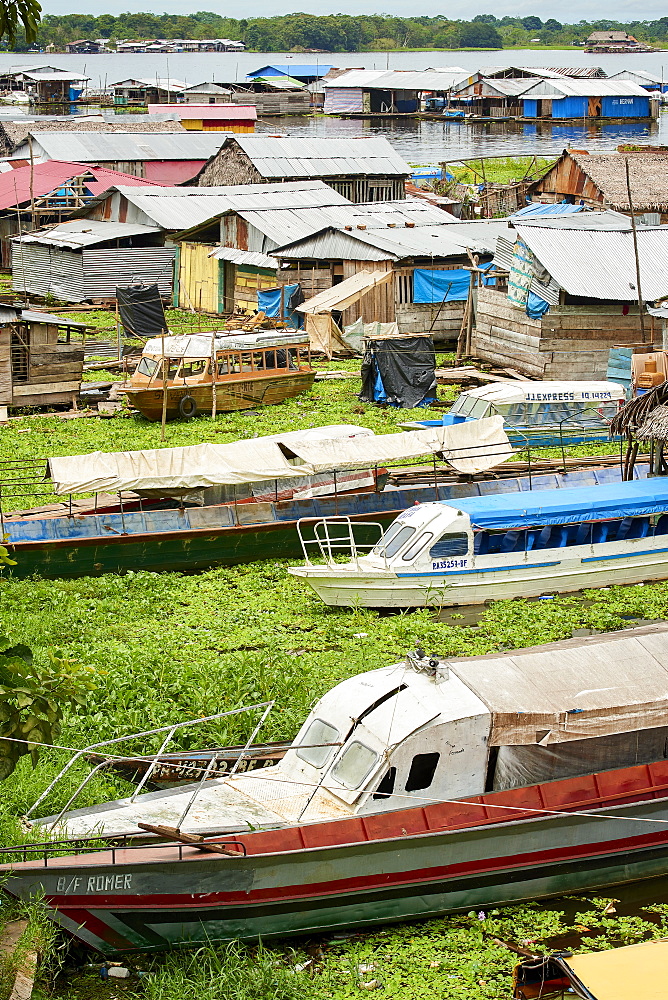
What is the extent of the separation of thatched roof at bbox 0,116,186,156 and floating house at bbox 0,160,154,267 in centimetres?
1281

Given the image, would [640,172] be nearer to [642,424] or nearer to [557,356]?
[557,356]

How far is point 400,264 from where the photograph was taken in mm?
34812

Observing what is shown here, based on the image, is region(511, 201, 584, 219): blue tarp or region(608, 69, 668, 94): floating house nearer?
region(511, 201, 584, 219): blue tarp

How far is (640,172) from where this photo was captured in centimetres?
4450

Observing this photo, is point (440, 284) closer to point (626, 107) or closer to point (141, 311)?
point (141, 311)

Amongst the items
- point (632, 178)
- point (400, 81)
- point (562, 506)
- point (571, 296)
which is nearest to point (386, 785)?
point (562, 506)

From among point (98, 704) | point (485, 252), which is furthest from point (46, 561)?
point (485, 252)

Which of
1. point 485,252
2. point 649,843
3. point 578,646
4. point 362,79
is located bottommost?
point 649,843

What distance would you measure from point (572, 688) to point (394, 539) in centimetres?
647

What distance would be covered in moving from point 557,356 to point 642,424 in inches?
427

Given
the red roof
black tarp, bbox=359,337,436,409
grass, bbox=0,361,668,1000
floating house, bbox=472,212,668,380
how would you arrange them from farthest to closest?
the red roof
floating house, bbox=472,212,668,380
black tarp, bbox=359,337,436,409
grass, bbox=0,361,668,1000

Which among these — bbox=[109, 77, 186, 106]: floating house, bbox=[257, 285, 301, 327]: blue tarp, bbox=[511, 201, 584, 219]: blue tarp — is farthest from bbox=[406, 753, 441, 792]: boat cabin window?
bbox=[109, 77, 186, 106]: floating house

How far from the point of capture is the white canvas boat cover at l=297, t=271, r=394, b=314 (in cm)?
3422

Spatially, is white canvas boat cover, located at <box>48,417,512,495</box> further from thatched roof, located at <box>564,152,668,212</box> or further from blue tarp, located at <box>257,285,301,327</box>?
thatched roof, located at <box>564,152,668,212</box>
